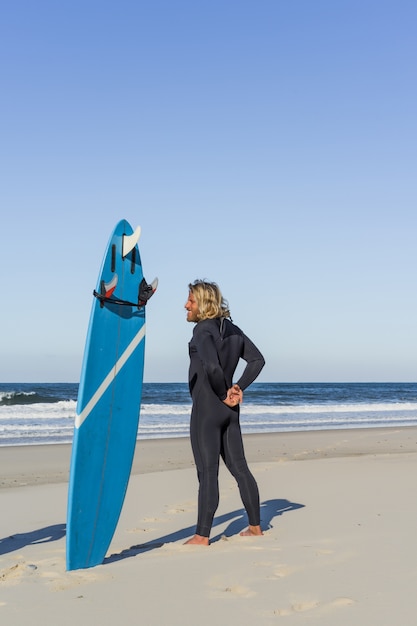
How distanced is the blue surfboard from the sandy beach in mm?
219

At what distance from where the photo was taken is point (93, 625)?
266 cm

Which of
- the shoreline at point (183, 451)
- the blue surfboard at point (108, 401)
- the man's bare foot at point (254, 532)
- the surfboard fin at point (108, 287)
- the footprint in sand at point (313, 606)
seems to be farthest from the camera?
the shoreline at point (183, 451)

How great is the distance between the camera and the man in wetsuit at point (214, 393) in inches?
160

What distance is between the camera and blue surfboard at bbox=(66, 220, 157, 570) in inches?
147

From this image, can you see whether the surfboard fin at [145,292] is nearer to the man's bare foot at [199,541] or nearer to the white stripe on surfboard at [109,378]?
the white stripe on surfboard at [109,378]

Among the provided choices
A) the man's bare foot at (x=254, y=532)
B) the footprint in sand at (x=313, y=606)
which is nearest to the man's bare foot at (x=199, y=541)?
the man's bare foot at (x=254, y=532)

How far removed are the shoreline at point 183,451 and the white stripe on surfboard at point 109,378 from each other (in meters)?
4.13

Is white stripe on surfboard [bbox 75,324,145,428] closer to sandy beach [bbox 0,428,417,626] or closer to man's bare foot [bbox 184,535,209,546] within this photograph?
sandy beach [bbox 0,428,417,626]

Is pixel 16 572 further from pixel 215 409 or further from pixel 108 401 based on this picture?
Answer: pixel 215 409

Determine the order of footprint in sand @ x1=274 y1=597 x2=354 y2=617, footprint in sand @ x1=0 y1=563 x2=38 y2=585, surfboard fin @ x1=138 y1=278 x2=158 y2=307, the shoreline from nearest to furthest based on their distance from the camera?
footprint in sand @ x1=274 y1=597 x2=354 y2=617 → footprint in sand @ x1=0 y1=563 x2=38 y2=585 → surfboard fin @ x1=138 y1=278 x2=158 y2=307 → the shoreline

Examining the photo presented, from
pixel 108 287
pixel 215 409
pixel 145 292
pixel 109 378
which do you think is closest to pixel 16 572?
pixel 109 378

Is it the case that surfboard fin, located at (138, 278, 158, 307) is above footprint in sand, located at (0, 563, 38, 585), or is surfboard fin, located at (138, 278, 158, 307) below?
above

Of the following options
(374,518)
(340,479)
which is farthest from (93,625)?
(340,479)

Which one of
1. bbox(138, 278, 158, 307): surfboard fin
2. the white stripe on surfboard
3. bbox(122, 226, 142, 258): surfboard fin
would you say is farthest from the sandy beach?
bbox(122, 226, 142, 258): surfboard fin
